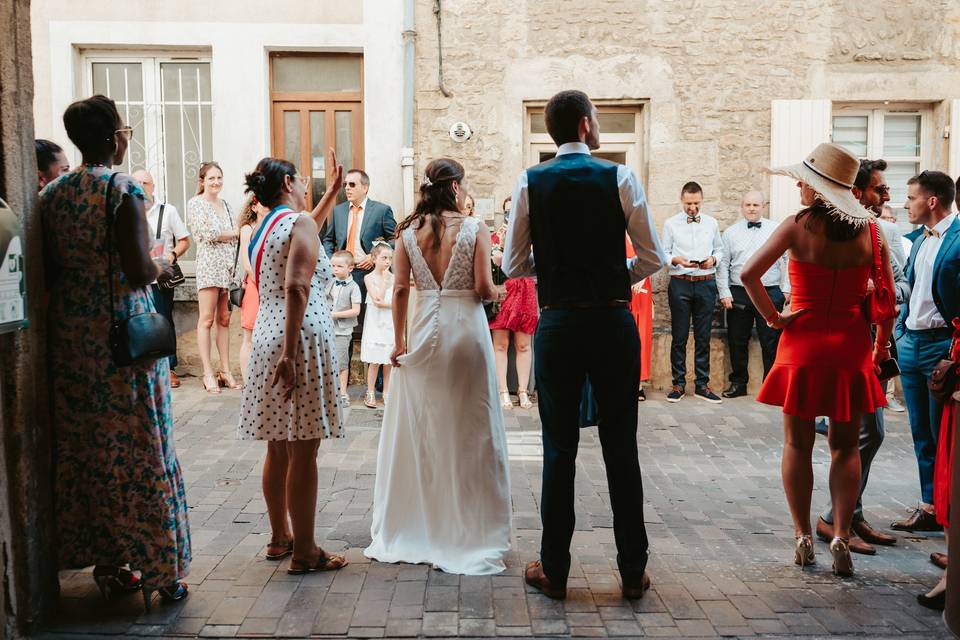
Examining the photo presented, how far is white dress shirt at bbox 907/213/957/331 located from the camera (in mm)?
5207

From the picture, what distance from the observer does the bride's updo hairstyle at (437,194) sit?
4.45m

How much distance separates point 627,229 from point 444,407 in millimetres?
1303

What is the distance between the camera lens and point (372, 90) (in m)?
10.3

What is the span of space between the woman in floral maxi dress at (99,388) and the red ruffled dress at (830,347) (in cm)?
293

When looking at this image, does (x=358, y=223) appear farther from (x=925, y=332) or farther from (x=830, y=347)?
(x=830, y=347)

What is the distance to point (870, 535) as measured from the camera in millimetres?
4980

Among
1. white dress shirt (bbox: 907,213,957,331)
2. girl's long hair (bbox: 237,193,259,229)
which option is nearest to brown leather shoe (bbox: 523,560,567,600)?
white dress shirt (bbox: 907,213,957,331)

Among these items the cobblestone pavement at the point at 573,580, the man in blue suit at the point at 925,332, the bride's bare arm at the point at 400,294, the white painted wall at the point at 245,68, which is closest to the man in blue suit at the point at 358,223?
the white painted wall at the point at 245,68

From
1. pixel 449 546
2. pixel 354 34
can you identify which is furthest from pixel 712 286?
pixel 449 546

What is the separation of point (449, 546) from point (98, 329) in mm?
1928

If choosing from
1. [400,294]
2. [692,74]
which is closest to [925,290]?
[400,294]

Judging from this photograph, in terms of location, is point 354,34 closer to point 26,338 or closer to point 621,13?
point 621,13

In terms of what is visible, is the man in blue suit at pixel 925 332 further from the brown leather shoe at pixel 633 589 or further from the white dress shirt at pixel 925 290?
the brown leather shoe at pixel 633 589

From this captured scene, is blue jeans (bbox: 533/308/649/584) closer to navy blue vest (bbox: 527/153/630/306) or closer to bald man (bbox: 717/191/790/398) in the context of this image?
navy blue vest (bbox: 527/153/630/306)
